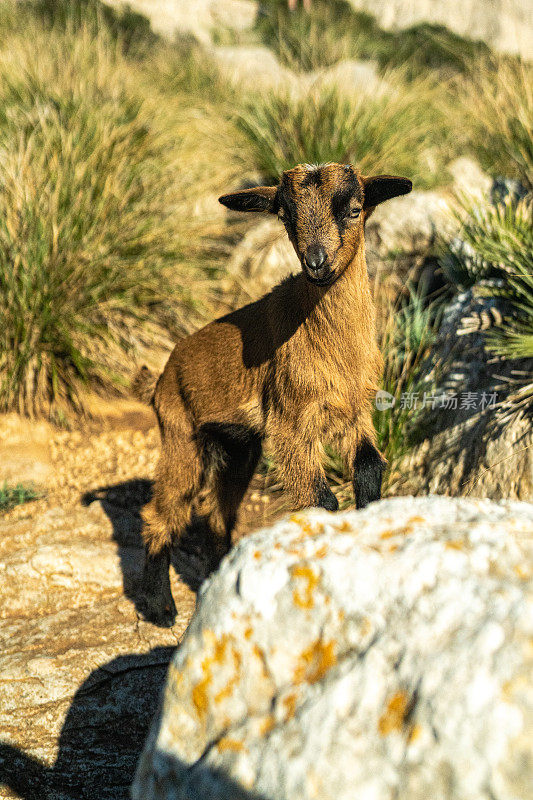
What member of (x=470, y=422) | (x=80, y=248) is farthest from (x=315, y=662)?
(x=80, y=248)

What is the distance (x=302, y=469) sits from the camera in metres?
3.41

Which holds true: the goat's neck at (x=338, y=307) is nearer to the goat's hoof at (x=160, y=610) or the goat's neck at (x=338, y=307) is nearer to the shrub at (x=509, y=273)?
the shrub at (x=509, y=273)

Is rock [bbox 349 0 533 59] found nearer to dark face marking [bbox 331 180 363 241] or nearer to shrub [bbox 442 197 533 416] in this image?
shrub [bbox 442 197 533 416]

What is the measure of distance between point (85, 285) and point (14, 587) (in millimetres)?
3118

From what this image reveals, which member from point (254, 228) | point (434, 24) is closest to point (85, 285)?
point (254, 228)

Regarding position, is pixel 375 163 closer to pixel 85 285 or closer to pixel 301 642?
pixel 85 285

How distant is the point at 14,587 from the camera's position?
4.25 metres

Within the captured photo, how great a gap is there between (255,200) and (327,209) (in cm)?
48

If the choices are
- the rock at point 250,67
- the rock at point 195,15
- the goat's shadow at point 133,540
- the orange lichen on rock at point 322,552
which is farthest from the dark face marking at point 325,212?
the rock at point 195,15

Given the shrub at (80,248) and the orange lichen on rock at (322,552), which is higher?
the orange lichen on rock at (322,552)

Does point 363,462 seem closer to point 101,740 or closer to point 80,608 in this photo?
point 101,740

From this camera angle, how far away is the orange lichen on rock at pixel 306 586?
1.81 meters

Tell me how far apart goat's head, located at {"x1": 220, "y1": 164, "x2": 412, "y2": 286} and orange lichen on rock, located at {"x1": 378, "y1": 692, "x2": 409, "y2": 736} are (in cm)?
191

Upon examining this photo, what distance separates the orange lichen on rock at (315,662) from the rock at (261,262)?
584 centimetres
